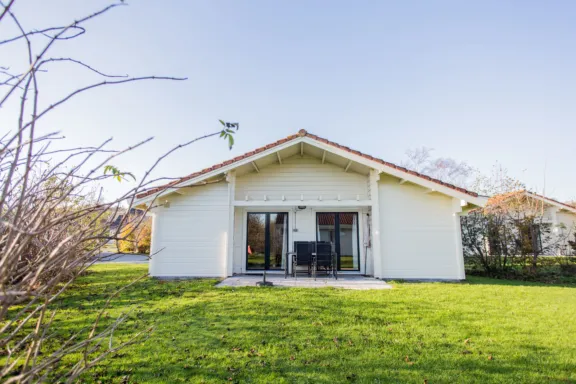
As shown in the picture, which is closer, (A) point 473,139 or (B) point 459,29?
(B) point 459,29

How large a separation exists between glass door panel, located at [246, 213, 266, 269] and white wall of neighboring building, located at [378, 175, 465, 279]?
4.24 meters

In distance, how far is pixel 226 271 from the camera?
997cm

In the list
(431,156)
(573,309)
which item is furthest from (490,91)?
(431,156)

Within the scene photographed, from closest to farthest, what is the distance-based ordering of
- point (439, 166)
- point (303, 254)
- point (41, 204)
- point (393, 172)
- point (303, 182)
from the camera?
1. point (41, 204)
2. point (393, 172)
3. point (303, 254)
4. point (303, 182)
5. point (439, 166)

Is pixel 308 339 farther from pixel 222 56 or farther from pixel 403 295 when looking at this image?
pixel 222 56

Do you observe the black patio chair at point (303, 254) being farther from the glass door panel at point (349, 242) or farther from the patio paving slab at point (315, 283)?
the glass door panel at point (349, 242)

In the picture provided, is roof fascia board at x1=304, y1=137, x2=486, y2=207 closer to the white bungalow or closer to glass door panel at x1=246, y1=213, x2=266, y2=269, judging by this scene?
the white bungalow

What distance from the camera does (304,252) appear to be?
10195 millimetres

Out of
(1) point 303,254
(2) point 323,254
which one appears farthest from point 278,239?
(2) point 323,254

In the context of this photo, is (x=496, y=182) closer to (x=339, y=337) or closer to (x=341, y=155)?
(x=341, y=155)

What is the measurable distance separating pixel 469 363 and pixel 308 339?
6.70 ft

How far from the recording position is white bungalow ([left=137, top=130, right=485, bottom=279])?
981 cm

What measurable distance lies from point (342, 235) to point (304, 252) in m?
2.07

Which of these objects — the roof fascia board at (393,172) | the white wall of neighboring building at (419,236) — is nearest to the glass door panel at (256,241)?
the roof fascia board at (393,172)
